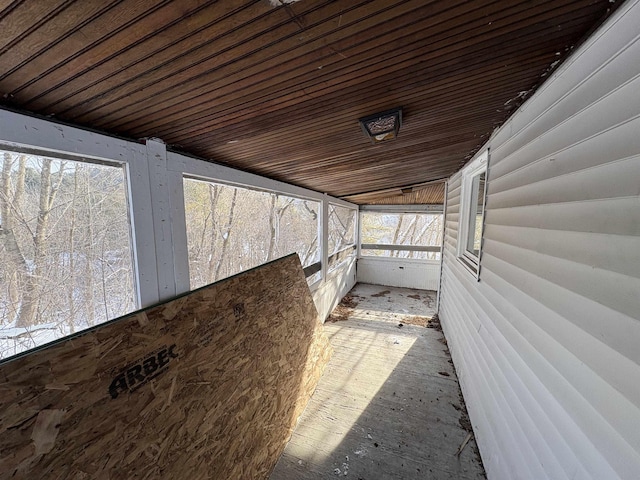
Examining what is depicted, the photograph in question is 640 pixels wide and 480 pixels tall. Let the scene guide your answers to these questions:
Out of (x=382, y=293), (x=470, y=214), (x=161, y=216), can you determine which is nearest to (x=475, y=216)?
(x=470, y=214)

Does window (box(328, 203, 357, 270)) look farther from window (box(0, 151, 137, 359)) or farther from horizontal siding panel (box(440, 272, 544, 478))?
window (box(0, 151, 137, 359))

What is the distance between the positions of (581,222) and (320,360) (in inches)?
111

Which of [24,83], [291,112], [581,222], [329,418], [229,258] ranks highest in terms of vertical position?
[291,112]

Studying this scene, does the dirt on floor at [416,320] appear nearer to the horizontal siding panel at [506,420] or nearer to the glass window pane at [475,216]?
the glass window pane at [475,216]

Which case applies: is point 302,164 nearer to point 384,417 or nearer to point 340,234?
point 384,417

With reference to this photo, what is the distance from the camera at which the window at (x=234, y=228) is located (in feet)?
6.07

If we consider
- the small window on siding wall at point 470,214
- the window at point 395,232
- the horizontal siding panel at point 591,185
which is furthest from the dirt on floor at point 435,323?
the horizontal siding panel at point 591,185

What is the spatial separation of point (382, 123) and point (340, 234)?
14.2 feet

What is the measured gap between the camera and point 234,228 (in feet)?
7.62

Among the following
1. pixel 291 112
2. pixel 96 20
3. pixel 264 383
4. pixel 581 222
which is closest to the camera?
pixel 96 20

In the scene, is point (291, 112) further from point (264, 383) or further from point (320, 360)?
point (320, 360)

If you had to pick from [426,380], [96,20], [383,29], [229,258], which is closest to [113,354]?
[229,258]

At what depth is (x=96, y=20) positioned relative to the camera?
0.64 m

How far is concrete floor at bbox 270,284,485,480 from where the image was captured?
6.13 ft
